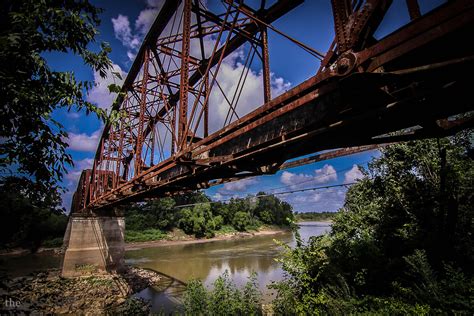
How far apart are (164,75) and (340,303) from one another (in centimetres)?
1206

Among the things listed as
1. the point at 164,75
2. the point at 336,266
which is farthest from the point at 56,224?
the point at 336,266

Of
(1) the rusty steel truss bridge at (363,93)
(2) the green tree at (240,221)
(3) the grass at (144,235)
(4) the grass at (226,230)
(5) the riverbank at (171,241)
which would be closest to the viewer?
(1) the rusty steel truss bridge at (363,93)

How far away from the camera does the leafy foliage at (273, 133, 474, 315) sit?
6895mm

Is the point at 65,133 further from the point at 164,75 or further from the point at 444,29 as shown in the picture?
the point at 164,75

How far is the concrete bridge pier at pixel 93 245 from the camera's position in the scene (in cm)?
2216

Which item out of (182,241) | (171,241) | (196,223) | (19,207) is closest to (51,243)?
(171,241)

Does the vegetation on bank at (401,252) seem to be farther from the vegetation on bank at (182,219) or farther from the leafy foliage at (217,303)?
the vegetation on bank at (182,219)

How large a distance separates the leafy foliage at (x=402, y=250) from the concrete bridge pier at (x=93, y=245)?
790 inches

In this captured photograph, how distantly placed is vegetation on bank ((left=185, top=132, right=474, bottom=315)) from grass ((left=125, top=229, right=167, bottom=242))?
4859 centimetres

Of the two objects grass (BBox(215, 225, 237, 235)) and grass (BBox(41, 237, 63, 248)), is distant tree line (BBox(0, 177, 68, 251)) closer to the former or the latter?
grass (BBox(41, 237, 63, 248))

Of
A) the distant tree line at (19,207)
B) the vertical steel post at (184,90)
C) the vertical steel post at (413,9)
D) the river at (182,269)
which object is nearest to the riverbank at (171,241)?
the river at (182,269)

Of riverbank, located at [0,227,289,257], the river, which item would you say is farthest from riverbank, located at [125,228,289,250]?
the river

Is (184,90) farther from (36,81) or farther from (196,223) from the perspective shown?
(196,223)

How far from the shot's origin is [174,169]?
9.68 meters
